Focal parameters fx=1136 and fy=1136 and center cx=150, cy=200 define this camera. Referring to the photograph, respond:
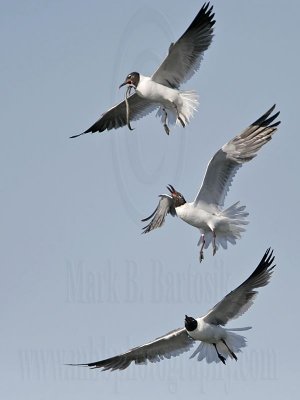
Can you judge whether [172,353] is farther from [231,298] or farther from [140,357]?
[231,298]

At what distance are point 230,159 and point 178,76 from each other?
6.80ft

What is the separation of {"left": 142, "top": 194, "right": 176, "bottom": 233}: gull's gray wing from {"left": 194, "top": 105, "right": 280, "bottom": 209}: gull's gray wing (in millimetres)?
1402

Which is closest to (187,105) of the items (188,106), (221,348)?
(188,106)

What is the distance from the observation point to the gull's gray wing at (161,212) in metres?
17.1

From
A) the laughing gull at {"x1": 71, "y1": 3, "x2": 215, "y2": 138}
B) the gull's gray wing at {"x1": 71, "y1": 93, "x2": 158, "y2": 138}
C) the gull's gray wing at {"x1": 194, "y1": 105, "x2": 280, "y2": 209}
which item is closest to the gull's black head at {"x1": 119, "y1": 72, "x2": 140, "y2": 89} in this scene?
the laughing gull at {"x1": 71, "y1": 3, "x2": 215, "y2": 138}

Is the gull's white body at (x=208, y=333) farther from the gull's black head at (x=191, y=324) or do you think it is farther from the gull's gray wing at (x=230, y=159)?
the gull's gray wing at (x=230, y=159)

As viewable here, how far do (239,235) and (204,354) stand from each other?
1802 mm

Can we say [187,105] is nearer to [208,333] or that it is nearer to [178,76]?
[178,76]

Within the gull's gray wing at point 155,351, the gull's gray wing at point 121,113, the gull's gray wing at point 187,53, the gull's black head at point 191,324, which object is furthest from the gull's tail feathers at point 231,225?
the gull's gray wing at point 121,113

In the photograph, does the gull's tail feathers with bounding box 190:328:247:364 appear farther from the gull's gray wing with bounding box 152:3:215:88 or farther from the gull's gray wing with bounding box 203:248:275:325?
the gull's gray wing with bounding box 152:3:215:88

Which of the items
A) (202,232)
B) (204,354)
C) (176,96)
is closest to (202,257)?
(202,232)

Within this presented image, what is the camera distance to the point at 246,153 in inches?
605

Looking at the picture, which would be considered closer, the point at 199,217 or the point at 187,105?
the point at 199,217

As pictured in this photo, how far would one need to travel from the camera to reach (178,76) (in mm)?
16844
